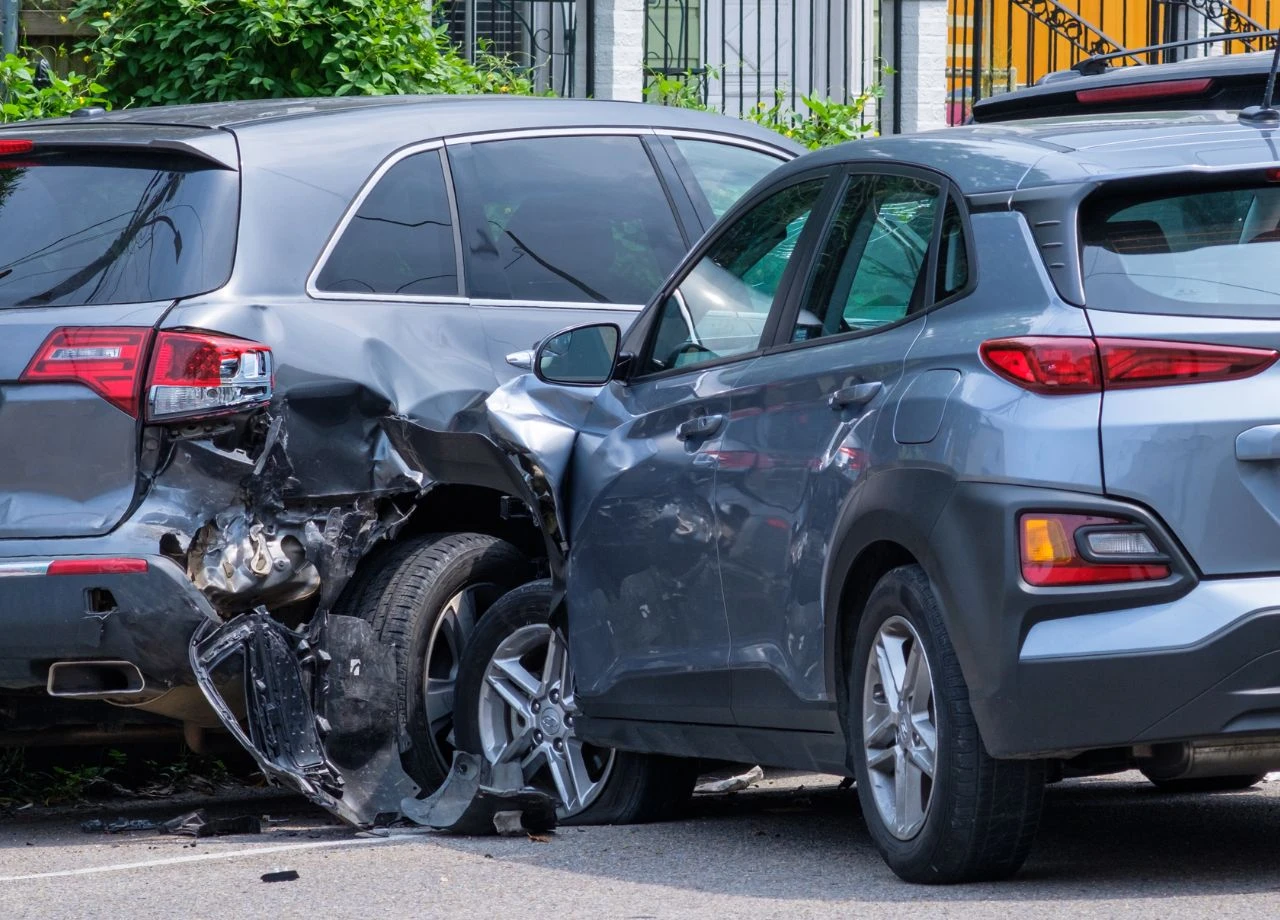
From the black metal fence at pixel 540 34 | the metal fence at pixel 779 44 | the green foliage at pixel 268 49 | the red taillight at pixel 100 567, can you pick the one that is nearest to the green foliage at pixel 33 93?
the green foliage at pixel 268 49

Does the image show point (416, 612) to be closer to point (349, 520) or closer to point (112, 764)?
point (349, 520)

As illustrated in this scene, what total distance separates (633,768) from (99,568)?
1589 mm

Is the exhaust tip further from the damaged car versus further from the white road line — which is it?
the white road line

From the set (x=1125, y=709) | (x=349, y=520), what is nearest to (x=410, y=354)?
(x=349, y=520)

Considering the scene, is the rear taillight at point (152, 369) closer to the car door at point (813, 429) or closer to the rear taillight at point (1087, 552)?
the car door at point (813, 429)

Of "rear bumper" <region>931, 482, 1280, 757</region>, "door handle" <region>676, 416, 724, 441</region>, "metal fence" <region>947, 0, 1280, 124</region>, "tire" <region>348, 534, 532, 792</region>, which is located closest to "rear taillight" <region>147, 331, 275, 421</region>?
"tire" <region>348, 534, 532, 792</region>

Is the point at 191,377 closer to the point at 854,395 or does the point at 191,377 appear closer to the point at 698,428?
the point at 698,428

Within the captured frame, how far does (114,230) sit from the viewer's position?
6.27 m

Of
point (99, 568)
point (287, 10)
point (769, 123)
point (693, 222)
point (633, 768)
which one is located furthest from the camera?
point (769, 123)

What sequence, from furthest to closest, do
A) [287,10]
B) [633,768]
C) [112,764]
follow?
[287,10] < [112,764] < [633,768]

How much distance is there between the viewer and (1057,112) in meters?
6.69

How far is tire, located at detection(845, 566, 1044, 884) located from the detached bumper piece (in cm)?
171

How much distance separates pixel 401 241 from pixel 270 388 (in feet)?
2.45

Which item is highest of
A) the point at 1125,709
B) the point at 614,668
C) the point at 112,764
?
the point at 1125,709
